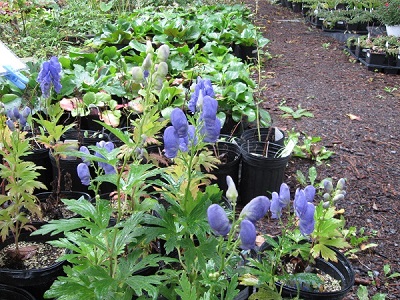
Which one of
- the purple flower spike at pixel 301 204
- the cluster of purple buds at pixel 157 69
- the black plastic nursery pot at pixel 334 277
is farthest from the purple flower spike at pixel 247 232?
the black plastic nursery pot at pixel 334 277

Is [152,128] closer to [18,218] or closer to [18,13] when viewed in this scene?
[18,218]

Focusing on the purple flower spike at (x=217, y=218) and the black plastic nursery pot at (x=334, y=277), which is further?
the black plastic nursery pot at (x=334, y=277)

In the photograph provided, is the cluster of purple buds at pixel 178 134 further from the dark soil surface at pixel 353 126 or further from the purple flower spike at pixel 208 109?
the dark soil surface at pixel 353 126

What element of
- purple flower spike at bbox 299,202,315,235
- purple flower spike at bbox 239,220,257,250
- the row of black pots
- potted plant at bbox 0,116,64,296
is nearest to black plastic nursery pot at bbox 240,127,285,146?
the row of black pots

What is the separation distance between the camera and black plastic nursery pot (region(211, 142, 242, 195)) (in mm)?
3139

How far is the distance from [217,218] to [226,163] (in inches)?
72.8

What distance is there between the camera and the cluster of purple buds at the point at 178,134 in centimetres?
141

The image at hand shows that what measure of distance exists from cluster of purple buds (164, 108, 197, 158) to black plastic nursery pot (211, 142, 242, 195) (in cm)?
161

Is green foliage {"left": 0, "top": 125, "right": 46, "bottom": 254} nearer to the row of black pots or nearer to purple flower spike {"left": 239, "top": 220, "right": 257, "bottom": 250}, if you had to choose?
purple flower spike {"left": 239, "top": 220, "right": 257, "bottom": 250}

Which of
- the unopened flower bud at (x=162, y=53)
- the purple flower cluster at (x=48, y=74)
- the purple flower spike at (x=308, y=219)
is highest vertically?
the unopened flower bud at (x=162, y=53)

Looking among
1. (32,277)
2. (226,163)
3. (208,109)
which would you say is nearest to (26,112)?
(32,277)

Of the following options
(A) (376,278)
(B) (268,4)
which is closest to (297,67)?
(A) (376,278)

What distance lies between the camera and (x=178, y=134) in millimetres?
1449

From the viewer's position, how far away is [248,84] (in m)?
4.43
